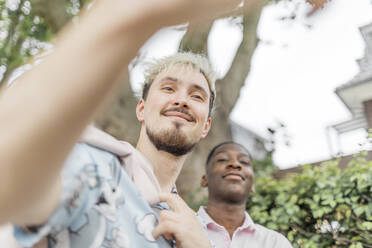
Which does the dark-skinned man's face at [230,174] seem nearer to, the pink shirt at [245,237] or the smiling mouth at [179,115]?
the pink shirt at [245,237]

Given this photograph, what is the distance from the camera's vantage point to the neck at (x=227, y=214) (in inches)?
125

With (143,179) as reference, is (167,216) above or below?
below

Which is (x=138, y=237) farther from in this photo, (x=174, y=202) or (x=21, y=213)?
(x=21, y=213)

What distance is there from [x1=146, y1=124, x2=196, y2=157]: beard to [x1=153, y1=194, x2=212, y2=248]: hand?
0.28m

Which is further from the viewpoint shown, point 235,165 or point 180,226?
point 235,165

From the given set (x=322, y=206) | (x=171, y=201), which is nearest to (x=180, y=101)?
(x=171, y=201)

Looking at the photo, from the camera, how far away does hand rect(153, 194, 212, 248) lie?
44.4 inches

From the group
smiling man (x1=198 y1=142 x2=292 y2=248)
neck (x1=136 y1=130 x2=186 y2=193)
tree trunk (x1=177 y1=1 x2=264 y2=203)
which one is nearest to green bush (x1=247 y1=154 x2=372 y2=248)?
smiling man (x1=198 y1=142 x2=292 y2=248)

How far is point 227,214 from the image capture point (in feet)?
10.6

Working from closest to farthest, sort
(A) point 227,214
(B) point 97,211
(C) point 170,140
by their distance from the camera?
(B) point 97,211, (C) point 170,140, (A) point 227,214

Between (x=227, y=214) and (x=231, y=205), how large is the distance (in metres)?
0.09

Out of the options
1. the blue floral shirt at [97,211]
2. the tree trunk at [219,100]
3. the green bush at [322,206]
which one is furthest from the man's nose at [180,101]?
the tree trunk at [219,100]

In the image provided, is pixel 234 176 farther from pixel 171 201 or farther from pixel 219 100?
pixel 219 100

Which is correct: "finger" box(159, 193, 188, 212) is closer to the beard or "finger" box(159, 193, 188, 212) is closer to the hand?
the hand
